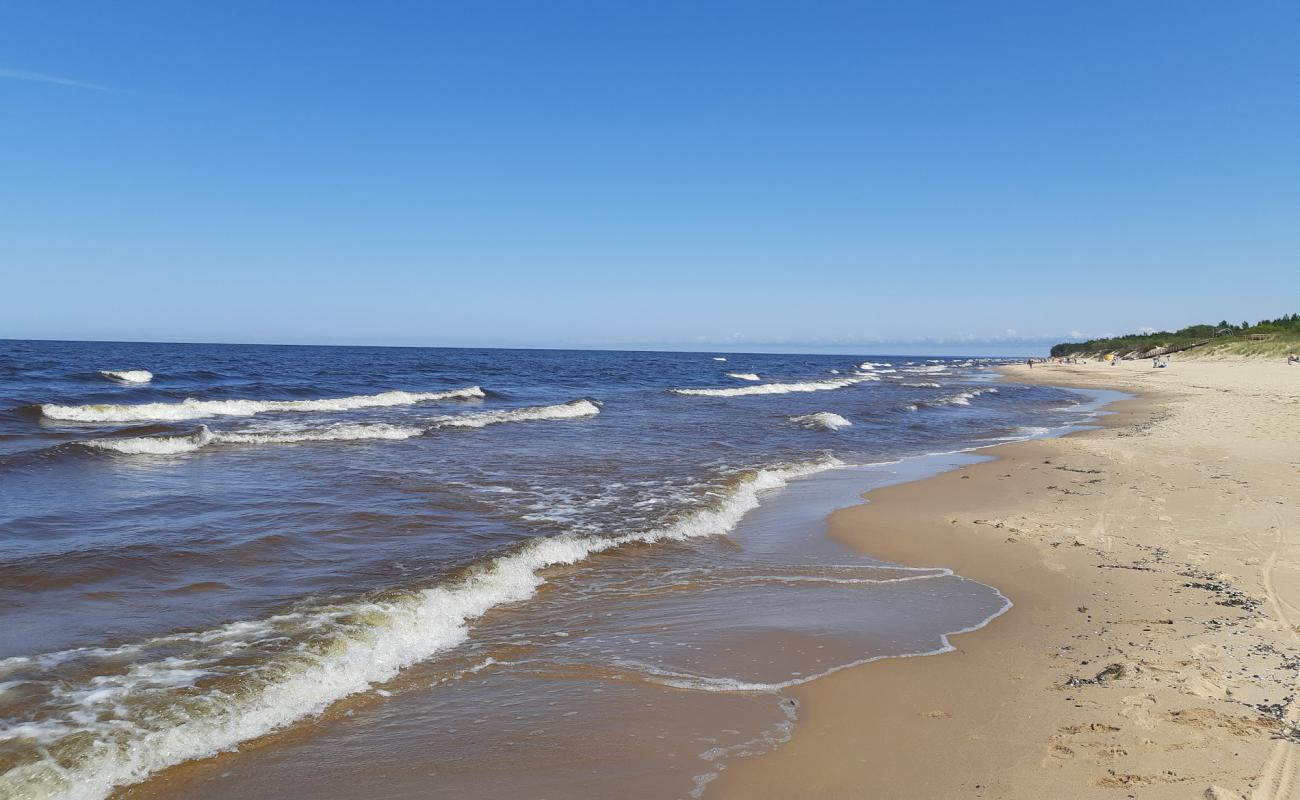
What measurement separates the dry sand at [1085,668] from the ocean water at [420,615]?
1.29ft

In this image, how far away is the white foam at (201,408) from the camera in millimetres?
19688

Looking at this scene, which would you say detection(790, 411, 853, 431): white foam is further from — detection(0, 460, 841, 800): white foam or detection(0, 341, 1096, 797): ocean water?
detection(0, 460, 841, 800): white foam

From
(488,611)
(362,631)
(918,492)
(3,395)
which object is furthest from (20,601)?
(3,395)

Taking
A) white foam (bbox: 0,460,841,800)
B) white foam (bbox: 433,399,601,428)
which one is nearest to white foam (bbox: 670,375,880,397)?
white foam (bbox: 433,399,601,428)

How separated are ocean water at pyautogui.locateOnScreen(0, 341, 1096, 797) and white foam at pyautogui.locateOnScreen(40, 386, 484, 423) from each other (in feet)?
19.9

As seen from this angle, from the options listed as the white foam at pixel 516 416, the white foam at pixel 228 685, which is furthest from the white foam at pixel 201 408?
the white foam at pixel 228 685

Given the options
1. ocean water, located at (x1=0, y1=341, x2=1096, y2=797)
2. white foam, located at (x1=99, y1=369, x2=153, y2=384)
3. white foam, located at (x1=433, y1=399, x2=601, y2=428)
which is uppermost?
white foam, located at (x1=99, y1=369, x2=153, y2=384)

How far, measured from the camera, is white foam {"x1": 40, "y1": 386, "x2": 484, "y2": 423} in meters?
19.7

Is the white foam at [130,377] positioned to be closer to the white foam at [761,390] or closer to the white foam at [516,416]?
the white foam at [516,416]

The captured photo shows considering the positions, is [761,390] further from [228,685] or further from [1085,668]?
[228,685]

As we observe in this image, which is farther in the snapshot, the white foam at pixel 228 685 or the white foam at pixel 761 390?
the white foam at pixel 761 390

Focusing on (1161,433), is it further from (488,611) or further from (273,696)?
(273,696)

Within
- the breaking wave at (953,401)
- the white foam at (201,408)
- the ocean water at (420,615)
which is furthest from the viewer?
the breaking wave at (953,401)

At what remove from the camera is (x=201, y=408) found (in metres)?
22.2
